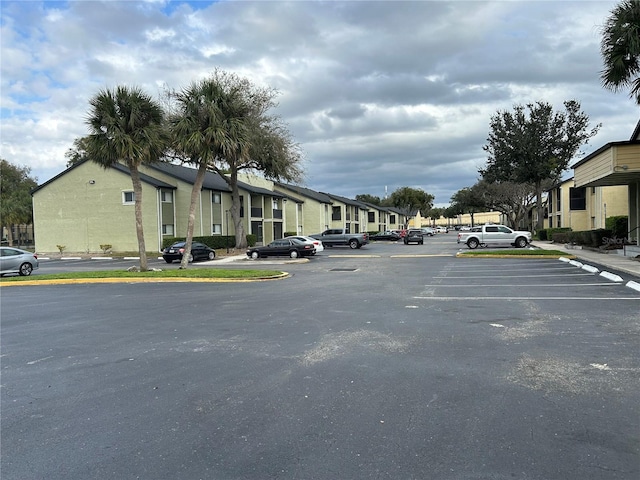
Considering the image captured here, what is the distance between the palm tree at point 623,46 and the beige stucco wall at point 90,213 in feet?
104

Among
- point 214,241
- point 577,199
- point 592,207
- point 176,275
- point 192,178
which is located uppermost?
point 192,178

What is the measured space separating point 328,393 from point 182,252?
25.0 m

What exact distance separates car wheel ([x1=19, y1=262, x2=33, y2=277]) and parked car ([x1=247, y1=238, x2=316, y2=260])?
12.8m

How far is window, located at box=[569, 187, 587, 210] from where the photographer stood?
4678cm

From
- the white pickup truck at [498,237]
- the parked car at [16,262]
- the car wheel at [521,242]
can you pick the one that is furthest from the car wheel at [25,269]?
the car wheel at [521,242]

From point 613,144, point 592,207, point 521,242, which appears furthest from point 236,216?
point 592,207

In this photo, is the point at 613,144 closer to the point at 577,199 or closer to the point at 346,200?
the point at 577,199

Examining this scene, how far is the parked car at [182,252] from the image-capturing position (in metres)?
28.6

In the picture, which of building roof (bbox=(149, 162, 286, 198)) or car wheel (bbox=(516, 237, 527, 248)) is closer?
car wheel (bbox=(516, 237, 527, 248))

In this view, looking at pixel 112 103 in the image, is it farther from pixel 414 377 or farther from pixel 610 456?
pixel 610 456

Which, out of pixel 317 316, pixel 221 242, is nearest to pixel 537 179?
pixel 221 242

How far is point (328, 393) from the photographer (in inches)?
195

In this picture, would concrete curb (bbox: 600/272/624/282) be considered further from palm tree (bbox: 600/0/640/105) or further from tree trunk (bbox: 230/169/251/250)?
tree trunk (bbox: 230/169/251/250)

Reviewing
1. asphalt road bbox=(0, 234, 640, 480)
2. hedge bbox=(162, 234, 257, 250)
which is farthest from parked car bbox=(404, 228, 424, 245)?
asphalt road bbox=(0, 234, 640, 480)
